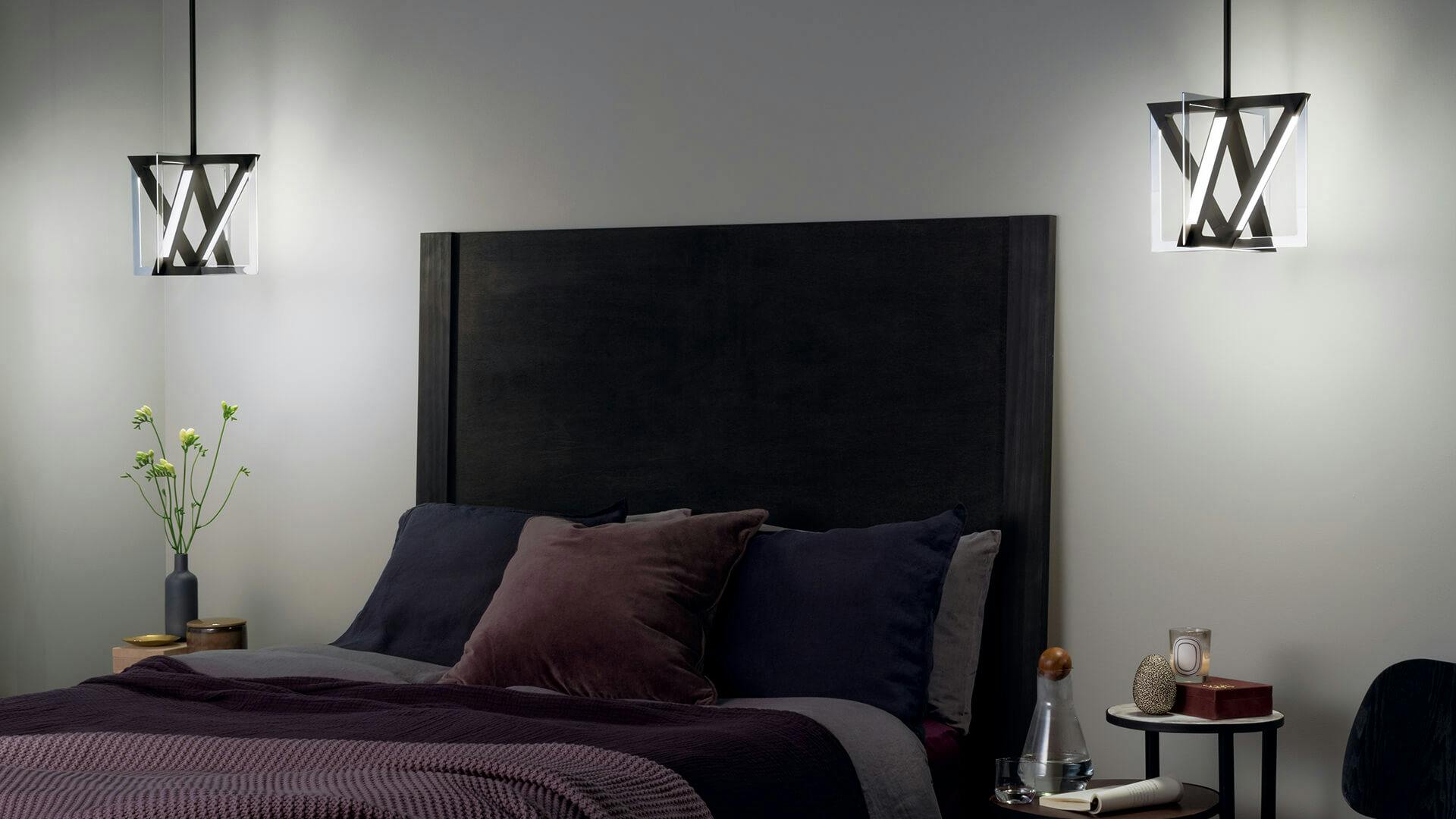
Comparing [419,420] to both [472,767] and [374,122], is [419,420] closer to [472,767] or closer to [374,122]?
[374,122]

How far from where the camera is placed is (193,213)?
148 inches

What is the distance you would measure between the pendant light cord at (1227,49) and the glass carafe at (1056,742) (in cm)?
120

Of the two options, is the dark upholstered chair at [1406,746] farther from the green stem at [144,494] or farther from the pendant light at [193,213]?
the green stem at [144,494]

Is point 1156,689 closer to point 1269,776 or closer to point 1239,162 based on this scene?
point 1269,776

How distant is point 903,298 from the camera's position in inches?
132

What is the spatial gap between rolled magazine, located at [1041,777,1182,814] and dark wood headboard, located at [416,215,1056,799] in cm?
57

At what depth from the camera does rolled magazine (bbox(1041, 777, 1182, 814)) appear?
2529mm

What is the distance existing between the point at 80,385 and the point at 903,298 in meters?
2.42

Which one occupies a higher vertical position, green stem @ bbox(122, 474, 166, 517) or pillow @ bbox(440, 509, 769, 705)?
green stem @ bbox(122, 474, 166, 517)

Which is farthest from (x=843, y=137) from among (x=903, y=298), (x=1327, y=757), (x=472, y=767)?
(x=472, y=767)

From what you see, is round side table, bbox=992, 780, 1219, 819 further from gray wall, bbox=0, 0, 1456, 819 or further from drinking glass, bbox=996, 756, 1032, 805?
gray wall, bbox=0, 0, 1456, 819

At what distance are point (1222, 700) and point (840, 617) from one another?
2.52ft

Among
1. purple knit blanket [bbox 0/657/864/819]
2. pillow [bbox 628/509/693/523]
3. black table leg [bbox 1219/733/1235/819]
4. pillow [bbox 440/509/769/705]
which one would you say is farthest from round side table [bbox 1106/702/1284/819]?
pillow [bbox 628/509/693/523]

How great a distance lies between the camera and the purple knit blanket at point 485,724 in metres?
2.23
